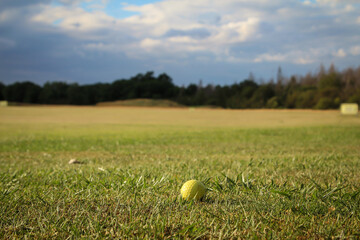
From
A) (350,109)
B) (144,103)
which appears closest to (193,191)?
(350,109)

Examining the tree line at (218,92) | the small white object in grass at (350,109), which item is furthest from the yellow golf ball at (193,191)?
the tree line at (218,92)

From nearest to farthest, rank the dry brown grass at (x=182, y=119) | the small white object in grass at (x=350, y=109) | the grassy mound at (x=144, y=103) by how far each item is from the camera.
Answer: the dry brown grass at (x=182, y=119), the small white object in grass at (x=350, y=109), the grassy mound at (x=144, y=103)

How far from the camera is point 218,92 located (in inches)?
1884

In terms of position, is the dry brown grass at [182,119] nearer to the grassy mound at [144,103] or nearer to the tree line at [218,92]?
the tree line at [218,92]

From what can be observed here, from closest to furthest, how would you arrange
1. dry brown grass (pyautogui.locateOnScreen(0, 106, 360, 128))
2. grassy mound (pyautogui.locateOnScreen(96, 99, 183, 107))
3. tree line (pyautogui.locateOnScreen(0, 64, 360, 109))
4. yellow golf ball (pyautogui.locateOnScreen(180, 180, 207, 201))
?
1. yellow golf ball (pyautogui.locateOnScreen(180, 180, 207, 201))
2. dry brown grass (pyautogui.locateOnScreen(0, 106, 360, 128))
3. tree line (pyautogui.locateOnScreen(0, 64, 360, 109))
4. grassy mound (pyautogui.locateOnScreen(96, 99, 183, 107))

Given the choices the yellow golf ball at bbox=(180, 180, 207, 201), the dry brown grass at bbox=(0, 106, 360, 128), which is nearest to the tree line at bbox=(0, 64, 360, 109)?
the dry brown grass at bbox=(0, 106, 360, 128)

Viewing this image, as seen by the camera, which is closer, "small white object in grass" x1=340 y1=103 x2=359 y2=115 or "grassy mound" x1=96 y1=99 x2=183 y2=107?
"small white object in grass" x1=340 y1=103 x2=359 y2=115

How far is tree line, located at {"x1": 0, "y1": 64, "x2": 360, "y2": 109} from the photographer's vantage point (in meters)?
38.7

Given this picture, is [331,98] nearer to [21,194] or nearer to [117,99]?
[117,99]

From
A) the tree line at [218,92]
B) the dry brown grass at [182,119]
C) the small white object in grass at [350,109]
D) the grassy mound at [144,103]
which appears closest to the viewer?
the dry brown grass at [182,119]

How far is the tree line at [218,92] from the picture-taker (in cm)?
3866

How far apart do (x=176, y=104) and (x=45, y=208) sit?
45.8 meters

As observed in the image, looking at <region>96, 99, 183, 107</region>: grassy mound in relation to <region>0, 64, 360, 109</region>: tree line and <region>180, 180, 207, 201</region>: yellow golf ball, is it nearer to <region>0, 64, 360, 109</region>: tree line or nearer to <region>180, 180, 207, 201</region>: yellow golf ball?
<region>0, 64, 360, 109</region>: tree line

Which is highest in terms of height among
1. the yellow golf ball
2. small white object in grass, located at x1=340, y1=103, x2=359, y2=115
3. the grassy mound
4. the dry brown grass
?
the grassy mound
